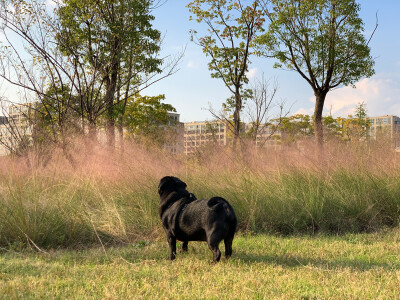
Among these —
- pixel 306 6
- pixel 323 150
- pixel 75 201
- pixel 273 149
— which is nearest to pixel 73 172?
pixel 75 201

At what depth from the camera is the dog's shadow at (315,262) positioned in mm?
4098

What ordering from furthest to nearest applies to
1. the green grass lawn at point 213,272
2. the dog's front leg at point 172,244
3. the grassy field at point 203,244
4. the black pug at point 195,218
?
the dog's front leg at point 172,244
the black pug at point 195,218
the grassy field at point 203,244
the green grass lawn at point 213,272

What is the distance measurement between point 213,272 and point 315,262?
1.19m

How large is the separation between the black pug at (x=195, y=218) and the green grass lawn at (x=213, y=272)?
0.26 m

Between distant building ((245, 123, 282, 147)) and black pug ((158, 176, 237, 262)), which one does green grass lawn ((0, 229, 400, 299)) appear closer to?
black pug ((158, 176, 237, 262))

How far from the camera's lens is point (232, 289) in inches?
131

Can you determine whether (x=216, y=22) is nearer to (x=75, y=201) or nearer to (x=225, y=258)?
(x=75, y=201)

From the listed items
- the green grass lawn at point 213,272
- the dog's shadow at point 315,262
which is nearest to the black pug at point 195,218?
the green grass lawn at point 213,272

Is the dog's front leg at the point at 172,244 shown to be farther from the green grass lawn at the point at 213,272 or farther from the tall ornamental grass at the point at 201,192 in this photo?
the tall ornamental grass at the point at 201,192

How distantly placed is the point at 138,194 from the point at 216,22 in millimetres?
13073

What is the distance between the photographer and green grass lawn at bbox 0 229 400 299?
10.8 feet

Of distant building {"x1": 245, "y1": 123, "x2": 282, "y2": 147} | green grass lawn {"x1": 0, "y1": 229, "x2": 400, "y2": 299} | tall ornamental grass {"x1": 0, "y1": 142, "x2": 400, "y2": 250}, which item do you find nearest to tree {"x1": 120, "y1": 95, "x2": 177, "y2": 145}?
distant building {"x1": 245, "y1": 123, "x2": 282, "y2": 147}

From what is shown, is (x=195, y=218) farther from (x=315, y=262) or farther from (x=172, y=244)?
(x=315, y=262)

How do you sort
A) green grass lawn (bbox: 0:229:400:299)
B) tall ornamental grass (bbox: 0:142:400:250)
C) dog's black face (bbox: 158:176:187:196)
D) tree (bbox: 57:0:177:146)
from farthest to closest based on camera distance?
tree (bbox: 57:0:177:146) < tall ornamental grass (bbox: 0:142:400:250) < dog's black face (bbox: 158:176:187:196) < green grass lawn (bbox: 0:229:400:299)
